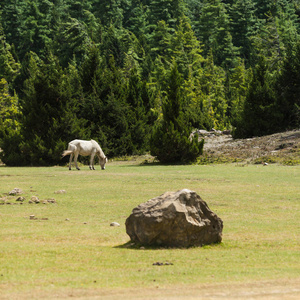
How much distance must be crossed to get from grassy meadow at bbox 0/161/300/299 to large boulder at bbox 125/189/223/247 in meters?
0.20

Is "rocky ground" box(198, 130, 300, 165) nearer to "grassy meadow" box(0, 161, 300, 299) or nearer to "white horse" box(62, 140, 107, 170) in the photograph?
"white horse" box(62, 140, 107, 170)

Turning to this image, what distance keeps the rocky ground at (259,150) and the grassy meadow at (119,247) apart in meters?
14.1

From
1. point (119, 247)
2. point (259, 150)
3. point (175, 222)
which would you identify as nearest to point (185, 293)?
point (175, 222)

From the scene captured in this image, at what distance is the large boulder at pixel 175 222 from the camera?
30.0ft

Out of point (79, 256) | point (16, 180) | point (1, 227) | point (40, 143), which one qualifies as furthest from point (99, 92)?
point (79, 256)

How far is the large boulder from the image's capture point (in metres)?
9.14

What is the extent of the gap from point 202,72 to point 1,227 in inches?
3309

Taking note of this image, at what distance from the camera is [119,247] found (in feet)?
31.8

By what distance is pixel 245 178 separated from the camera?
934 inches

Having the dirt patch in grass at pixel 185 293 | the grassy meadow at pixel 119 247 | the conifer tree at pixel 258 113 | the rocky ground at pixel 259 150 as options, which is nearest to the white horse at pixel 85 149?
the rocky ground at pixel 259 150

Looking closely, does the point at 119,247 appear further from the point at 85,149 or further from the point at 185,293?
the point at 85,149

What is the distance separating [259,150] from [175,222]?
91.7 ft

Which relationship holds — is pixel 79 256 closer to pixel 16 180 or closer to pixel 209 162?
pixel 16 180

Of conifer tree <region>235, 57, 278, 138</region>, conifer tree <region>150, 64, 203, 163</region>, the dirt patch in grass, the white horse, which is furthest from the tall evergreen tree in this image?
the dirt patch in grass
